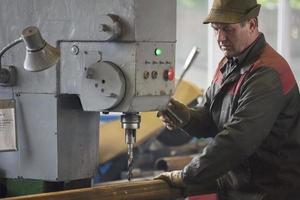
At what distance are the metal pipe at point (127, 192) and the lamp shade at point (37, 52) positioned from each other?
39 centimetres

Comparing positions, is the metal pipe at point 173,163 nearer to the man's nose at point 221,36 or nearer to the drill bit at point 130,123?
the man's nose at point 221,36

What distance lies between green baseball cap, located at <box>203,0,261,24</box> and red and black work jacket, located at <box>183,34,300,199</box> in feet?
0.38

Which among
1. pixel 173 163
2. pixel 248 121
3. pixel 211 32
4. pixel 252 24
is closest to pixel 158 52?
pixel 248 121

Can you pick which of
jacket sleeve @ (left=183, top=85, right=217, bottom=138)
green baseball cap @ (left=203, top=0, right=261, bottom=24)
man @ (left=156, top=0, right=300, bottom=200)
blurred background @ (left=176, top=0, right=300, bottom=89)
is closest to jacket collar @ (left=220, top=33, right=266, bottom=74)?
man @ (left=156, top=0, right=300, bottom=200)

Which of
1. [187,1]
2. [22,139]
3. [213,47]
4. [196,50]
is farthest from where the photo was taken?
[187,1]

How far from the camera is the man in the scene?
92.1 inches

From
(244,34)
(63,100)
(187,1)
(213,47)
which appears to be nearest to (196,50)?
(213,47)

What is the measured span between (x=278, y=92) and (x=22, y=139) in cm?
90

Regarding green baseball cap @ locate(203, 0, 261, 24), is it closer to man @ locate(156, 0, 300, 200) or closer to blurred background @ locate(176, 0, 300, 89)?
man @ locate(156, 0, 300, 200)

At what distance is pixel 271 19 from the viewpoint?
6418 mm

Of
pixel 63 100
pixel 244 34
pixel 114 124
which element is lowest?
pixel 114 124

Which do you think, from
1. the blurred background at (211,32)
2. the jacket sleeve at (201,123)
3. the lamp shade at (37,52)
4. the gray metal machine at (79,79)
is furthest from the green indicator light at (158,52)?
the blurred background at (211,32)

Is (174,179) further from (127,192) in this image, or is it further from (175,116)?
(175,116)

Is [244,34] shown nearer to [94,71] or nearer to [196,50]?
[94,71]
